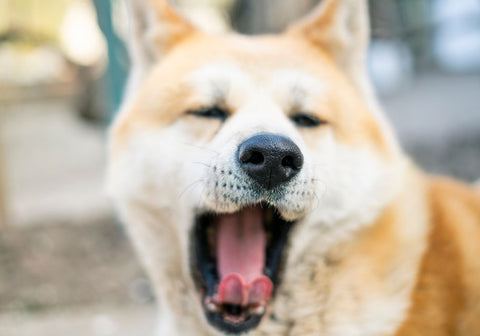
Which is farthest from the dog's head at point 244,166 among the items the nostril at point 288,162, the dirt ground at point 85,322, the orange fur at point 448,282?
the dirt ground at point 85,322

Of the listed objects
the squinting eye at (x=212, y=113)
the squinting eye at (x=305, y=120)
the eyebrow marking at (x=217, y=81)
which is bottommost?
the squinting eye at (x=212, y=113)

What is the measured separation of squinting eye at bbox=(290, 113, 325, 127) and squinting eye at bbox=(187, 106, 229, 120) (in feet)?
0.81

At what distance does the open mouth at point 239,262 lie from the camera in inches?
77.5

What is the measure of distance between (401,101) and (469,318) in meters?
8.04

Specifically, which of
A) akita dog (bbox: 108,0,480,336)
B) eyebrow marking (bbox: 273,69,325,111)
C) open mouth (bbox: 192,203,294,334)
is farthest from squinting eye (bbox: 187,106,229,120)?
open mouth (bbox: 192,203,294,334)

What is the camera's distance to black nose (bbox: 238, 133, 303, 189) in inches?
70.0

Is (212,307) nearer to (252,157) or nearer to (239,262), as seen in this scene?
(239,262)

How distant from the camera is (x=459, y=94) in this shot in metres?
9.12

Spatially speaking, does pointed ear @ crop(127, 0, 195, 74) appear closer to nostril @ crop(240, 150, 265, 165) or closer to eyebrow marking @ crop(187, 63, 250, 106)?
eyebrow marking @ crop(187, 63, 250, 106)

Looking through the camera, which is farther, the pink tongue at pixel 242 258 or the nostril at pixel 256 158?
the pink tongue at pixel 242 258

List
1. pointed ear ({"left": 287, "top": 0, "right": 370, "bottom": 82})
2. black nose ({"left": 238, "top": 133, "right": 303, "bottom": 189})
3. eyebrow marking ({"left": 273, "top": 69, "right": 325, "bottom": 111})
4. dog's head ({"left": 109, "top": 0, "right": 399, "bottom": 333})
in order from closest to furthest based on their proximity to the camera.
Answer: black nose ({"left": 238, "top": 133, "right": 303, "bottom": 189}) → dog's head ({"left": 109, "top": 0, "right": 399, "bottom": 333}) → eyebrow marking ({"left": 273, "top": 69, "right": 325, "bottom": 111}) → pointed ear ({"left": 287, "top": 0, "right": 370, "bottom": 82})

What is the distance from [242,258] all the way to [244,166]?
1.26 ft

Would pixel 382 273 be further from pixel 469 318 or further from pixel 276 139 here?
pixel 276 139

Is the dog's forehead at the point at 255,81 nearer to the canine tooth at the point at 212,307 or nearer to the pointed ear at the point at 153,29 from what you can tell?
the pointed ear at the point at 153,29
